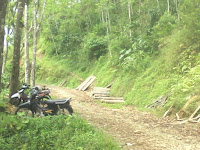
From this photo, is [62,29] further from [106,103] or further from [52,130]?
[52,130]

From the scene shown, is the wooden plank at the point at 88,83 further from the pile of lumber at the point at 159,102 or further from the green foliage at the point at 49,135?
the green foliage at the point at 49,135

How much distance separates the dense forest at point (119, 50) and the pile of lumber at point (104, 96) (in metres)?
0.45

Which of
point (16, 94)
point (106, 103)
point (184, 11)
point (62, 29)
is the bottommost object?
point (106, 103)

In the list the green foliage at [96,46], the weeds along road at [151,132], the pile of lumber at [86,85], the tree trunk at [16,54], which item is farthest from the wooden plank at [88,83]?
the weeds along road at [151,132]

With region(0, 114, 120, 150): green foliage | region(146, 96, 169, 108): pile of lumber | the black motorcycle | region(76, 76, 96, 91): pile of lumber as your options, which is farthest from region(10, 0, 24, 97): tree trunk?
region(76, 76, 96, 91): pile of lumber

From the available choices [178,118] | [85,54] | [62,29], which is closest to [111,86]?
[178,118]

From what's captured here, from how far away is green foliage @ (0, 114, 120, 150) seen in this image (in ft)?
14.4

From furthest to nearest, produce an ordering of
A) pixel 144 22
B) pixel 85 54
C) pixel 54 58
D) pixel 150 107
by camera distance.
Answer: pixel 54 58 < pixel 85 54 < pixel 144 22 < pixel 150 107

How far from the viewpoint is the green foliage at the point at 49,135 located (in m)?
4.39

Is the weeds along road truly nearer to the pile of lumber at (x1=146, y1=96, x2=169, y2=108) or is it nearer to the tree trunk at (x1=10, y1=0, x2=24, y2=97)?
the pile of lumber at (x1=146, y1=96, x2=169, y2=108)

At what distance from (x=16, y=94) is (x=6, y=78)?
4.40m

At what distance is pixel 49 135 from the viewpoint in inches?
188

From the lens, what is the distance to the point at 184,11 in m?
11.5

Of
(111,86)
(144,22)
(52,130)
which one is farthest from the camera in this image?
(144,22)
